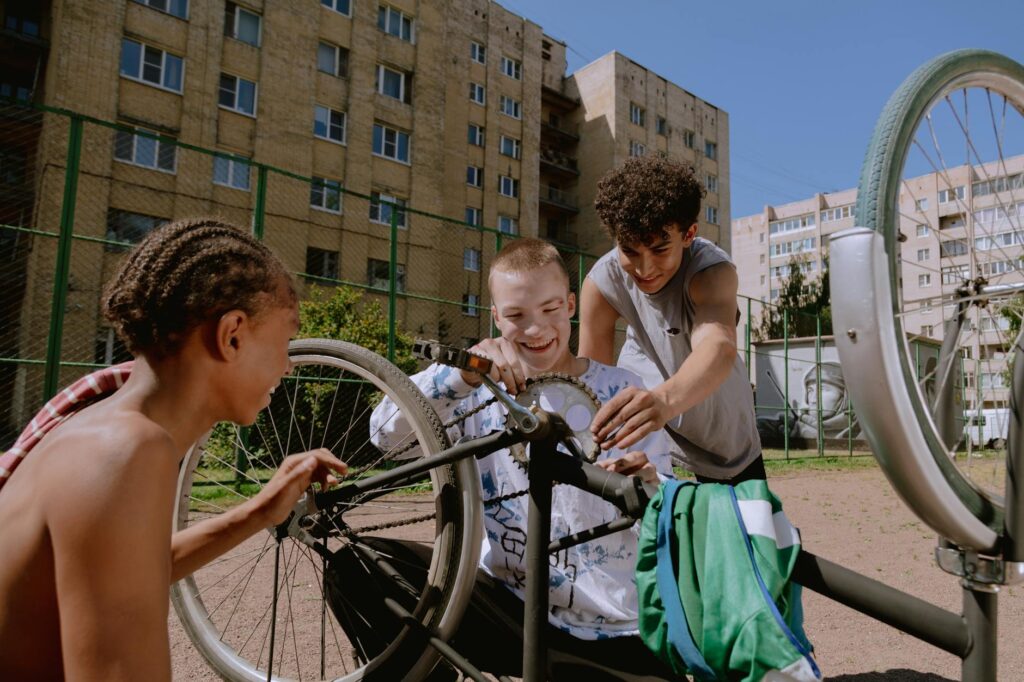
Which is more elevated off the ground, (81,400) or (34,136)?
(34,136)

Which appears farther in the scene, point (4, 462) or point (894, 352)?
point (4, 462)

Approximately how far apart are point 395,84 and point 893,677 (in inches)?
944

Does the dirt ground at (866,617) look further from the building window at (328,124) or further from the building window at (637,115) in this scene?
the building window at (637,115)

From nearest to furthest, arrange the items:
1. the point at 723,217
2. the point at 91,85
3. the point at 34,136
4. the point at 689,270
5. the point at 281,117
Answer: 1. the point at 689,270
2. the point at 34,136
3. the point at 91,85
4. the point at 281,117
5. the point at 723,217

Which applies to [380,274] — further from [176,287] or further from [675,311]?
[176,287]

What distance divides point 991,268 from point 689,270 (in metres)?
1.08

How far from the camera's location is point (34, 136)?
48.3 ft

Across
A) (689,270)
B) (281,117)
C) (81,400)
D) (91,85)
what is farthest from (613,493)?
(281,117)

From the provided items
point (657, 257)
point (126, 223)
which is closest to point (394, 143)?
point (126, 223)

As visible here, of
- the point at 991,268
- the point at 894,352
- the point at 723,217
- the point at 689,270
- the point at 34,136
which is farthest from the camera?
the point at 723,217

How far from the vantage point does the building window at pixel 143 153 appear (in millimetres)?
15844

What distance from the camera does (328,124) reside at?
21.4 meters

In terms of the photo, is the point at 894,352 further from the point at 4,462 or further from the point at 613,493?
the point at 4,462

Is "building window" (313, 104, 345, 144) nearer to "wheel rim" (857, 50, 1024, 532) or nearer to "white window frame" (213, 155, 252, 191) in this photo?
"white window frame" (213, 155, 252, 191)
